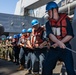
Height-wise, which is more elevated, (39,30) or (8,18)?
(8,18)

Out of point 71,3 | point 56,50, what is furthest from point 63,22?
point 71,3

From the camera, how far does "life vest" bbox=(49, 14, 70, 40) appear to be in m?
3.25

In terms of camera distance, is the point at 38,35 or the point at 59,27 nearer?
the point at 59,27

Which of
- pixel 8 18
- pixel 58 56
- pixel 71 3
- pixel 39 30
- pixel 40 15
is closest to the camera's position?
pixel 58 56

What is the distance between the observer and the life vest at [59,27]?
10.7ft

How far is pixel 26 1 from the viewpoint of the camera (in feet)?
79.1

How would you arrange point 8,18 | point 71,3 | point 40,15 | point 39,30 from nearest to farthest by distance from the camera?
1. point 39,30
2. point 71,3
3. point 8,18
4. point 40,15

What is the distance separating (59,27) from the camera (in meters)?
3.26

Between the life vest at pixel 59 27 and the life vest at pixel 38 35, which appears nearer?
the life vest at pixel 59 27

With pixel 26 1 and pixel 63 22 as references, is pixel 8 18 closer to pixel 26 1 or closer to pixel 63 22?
pixel 26 1

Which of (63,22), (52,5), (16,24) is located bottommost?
(63,22)

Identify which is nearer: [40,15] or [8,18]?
[8,18]

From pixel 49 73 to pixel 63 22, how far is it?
787 millimetres

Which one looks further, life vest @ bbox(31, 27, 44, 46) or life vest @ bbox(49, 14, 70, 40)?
life vest @ bbox(31, 27, 44, 46)
